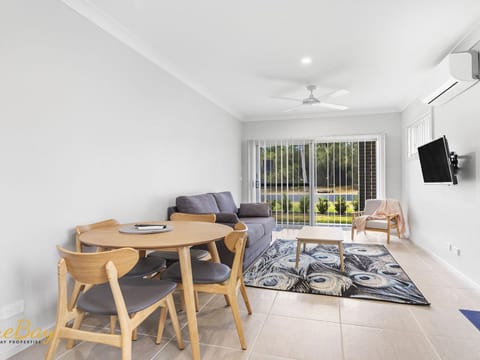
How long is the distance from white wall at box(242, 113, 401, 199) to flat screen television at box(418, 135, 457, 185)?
1.97 m

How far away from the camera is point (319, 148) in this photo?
6340 millimetres

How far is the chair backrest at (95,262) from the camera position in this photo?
1330mm

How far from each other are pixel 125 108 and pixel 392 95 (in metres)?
4.37

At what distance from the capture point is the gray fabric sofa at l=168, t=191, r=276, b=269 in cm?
343

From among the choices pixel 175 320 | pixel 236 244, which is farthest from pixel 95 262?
pixel 236 244

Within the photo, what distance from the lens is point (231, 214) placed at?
358cm

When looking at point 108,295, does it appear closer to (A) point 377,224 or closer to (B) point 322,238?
(B) point 322,238

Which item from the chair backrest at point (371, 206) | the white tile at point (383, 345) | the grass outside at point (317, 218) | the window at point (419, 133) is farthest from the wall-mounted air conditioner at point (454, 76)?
the grass outside at point (317, 218)

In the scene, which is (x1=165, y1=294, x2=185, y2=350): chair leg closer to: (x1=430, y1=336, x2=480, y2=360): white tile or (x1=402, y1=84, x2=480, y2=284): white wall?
(x1=430, y1=336, x2=480, y2=360): white tile

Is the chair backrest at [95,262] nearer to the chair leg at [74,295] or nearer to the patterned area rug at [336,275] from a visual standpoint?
the chair leg at [74,295]

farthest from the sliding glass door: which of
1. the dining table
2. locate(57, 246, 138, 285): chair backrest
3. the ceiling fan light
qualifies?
locate(57, 246, 138, 285): chair backrest

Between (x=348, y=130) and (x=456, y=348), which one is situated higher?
(x=348, y=130)

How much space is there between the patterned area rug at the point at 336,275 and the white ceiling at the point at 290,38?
255cm

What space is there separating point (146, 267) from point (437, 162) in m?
3.47
